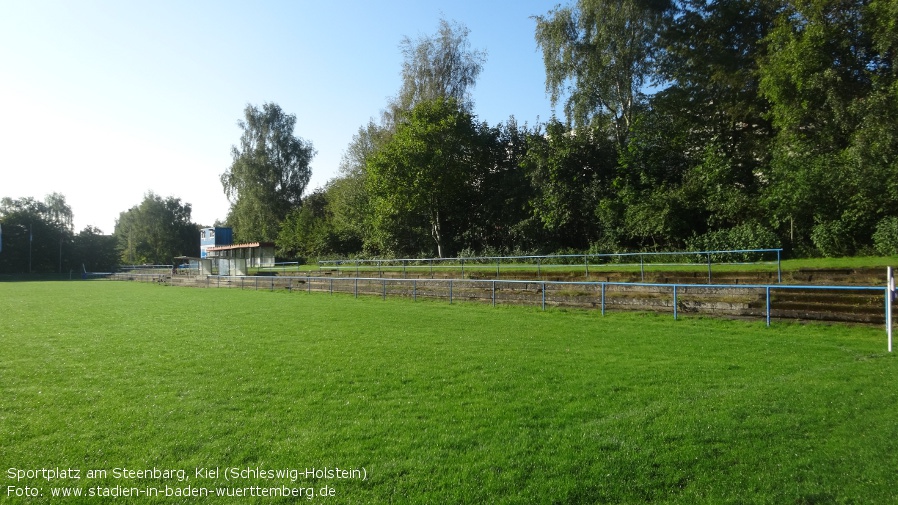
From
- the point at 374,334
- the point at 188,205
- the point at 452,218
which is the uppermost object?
the point at 188,205

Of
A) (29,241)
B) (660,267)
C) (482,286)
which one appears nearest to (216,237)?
(29,241)

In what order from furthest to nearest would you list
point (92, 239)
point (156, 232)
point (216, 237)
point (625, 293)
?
point (156, 232), point (92, 239), point (216, 237), point (625, 293)

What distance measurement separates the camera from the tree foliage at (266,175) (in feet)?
185

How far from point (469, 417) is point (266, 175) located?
56099 mm

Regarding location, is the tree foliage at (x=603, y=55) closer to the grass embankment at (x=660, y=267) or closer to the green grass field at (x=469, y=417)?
the grass embankment at (x=660, y=267)

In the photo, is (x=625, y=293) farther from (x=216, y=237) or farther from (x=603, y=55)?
(x=216, y=237)

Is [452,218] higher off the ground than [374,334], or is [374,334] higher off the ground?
[452,218]

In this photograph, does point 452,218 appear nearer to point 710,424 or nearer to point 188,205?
point 710,424

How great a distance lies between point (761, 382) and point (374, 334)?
7.40 metres

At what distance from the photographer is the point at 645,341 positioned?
33.7ft

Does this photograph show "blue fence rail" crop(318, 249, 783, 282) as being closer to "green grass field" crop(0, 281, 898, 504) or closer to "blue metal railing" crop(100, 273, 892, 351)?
"blue metal railing" crop(100, 273, 892, 351)

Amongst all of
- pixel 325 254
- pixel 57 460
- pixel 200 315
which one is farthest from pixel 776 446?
pixel 325 254

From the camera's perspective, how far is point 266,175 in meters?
57.2

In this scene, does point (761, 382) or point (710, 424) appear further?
point (761, 382)
